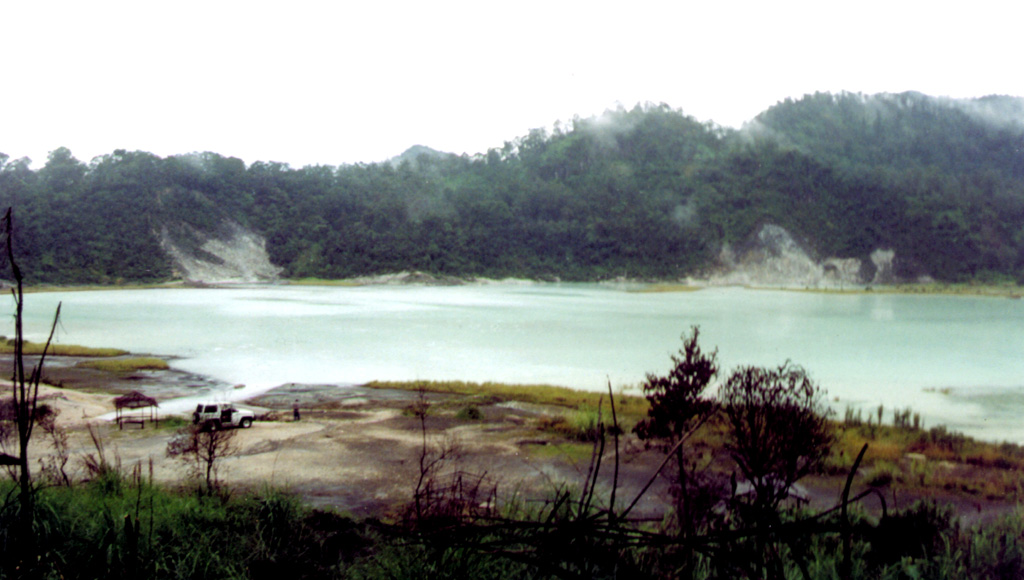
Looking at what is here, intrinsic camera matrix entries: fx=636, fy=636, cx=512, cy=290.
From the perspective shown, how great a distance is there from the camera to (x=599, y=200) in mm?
64375

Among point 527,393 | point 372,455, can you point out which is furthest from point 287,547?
point 527,393

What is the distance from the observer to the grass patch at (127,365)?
1524 cm

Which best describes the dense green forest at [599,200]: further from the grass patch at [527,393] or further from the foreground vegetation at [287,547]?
the grass patch at [527,393]

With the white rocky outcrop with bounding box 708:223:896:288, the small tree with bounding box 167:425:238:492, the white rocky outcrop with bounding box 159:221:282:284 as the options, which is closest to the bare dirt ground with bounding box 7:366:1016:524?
the small tree with bounding box 167:425:238:492

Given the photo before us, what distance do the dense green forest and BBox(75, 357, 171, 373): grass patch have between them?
4.59 m

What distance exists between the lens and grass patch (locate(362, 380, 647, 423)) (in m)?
13.2

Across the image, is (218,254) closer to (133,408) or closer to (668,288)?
(133,408)

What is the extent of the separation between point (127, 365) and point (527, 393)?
10179 millimetres

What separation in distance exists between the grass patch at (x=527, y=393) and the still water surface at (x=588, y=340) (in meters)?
1.40

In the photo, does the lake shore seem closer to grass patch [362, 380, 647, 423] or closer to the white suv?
the white suv

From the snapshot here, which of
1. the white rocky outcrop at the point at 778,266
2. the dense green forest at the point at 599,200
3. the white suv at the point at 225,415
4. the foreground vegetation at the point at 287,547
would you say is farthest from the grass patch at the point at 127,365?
the white rocky outcrop at the point at 778,266

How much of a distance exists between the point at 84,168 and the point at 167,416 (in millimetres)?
4405

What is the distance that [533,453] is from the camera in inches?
323

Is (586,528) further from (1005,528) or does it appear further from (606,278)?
(606,278)
